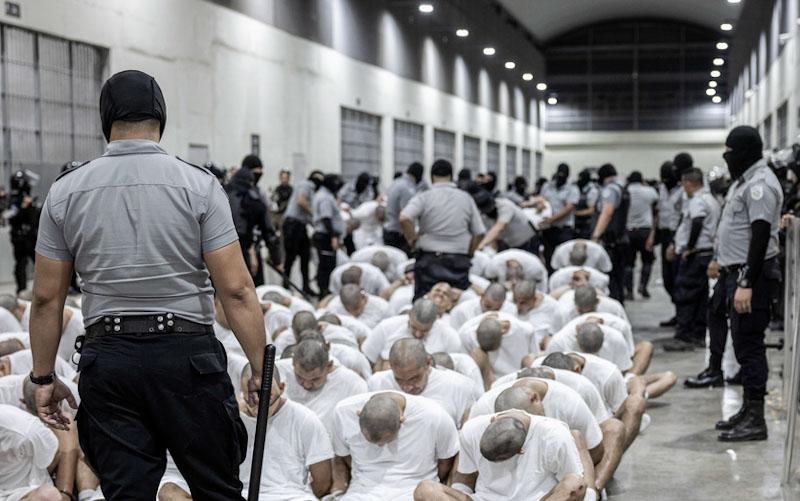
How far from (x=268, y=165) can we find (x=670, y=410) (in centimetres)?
1290

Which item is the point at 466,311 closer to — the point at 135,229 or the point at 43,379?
the point at 43,379

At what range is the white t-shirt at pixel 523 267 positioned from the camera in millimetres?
12039

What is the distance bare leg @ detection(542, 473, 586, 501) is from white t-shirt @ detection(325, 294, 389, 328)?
5013mm

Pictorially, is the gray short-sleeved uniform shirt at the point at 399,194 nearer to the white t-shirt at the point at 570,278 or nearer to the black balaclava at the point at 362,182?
the white t-shirt at the point at 570,278

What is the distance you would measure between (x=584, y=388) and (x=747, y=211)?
1.96 m

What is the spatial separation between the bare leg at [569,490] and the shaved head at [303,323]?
3.25 metres

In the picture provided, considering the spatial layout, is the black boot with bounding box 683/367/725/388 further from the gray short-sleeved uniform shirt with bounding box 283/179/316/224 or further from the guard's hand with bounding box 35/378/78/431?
the gray short-sleeved uniform shirt with bounding box 283/179/316/224

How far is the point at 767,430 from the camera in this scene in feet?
25.6

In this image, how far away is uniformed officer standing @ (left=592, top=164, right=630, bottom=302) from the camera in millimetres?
14047

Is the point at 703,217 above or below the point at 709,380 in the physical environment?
above

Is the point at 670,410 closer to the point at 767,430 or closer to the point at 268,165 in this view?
the point at 767,430

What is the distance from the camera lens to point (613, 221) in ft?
47.8

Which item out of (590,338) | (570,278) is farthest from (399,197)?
(590,338)

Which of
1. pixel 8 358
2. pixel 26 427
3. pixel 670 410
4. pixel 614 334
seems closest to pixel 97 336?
pixel 26 427
